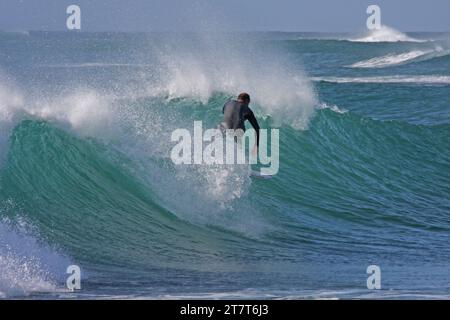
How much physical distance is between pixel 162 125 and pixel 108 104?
2.69ft

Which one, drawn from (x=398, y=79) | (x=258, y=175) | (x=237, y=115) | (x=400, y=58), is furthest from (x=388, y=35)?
(x=237, y=115)

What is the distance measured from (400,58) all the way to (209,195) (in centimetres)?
4424

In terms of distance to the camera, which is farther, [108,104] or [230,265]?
[108,104]

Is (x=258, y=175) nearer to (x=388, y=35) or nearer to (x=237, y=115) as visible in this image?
(x=237, y=115)

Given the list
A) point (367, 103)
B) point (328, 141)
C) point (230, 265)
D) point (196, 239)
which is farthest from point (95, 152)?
point (367, 103)

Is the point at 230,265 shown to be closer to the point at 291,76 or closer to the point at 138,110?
the point at 138,110

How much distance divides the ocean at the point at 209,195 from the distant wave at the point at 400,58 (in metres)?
31.2

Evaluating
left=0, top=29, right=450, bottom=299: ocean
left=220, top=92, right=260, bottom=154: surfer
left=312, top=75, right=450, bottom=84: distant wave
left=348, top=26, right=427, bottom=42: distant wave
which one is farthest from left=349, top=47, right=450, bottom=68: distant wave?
left=220, top=92, right=260, bottom=154: surfer

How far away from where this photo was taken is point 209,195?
1359cm

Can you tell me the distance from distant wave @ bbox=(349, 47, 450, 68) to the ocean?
102 feet

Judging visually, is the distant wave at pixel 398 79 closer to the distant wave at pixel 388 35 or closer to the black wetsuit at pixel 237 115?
the black wetsuit at pixel 237 115

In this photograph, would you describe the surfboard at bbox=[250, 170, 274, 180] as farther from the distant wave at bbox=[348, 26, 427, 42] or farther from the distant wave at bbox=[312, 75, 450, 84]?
the distant wave at bbox=[348, 26, 427, 42]

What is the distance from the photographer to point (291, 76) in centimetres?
1928

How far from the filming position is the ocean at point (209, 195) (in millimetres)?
10539
